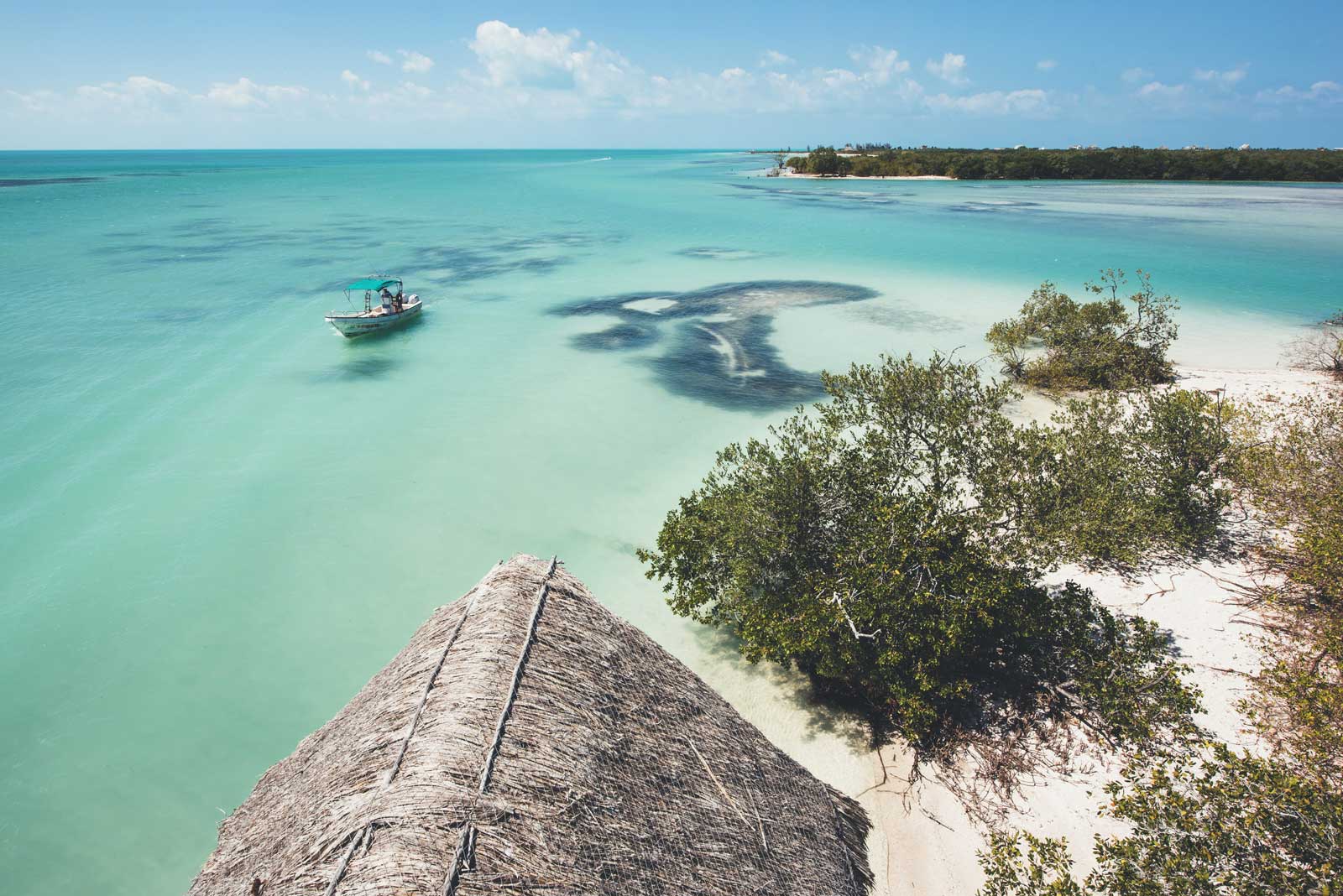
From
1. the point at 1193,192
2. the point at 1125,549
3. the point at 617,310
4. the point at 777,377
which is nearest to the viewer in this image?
the point at 1125,549

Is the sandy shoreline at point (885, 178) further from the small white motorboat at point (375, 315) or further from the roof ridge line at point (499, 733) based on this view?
the roof ridge line at point (499, 733)

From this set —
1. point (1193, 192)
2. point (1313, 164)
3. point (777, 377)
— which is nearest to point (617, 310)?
point (777, 377)

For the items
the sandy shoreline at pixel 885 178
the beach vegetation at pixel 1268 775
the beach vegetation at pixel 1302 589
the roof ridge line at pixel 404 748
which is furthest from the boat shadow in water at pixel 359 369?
the sandy shoreline at pixel 885 178

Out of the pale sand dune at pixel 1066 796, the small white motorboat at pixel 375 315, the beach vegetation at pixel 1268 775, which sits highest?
the small white motorboat at pixel 375 315

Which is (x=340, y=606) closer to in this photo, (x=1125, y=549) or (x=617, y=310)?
(x=1125, y=549)

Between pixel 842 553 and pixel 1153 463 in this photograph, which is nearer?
pixel 842 553

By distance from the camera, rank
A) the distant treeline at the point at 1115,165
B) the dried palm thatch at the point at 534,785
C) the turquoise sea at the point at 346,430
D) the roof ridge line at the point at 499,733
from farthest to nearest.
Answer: the distant treeline at the point at 1115,165, the turquoise sea at the point at 346,430, the dried palm thatch at the point at 534,785, the roof ridge line at the point at 499,733

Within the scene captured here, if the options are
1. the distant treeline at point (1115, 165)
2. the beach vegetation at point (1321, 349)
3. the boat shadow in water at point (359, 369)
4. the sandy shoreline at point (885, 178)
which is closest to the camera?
the beach vegetation at point (1321, 349)

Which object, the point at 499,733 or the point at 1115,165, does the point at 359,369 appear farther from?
the point at 1115,165

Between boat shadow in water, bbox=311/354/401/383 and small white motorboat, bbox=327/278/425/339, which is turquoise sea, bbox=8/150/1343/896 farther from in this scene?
small white motorboat, bbox=327/278/425/339
